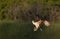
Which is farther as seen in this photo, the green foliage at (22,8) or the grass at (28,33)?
the green foliage at (22,8)

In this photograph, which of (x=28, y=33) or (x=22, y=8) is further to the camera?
(x=22, y=8)

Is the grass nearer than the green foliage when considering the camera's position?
Yes

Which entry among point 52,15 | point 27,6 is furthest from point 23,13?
point 52,15

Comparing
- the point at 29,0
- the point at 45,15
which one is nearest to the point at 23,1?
the point at 29,0

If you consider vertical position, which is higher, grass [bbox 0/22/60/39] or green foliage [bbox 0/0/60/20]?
grass [bbox 0/22/60/39]

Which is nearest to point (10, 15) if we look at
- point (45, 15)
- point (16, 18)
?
point (16, 18)

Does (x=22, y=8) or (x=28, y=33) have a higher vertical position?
(x=28, y=33)

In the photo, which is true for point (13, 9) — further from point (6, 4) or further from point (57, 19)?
point (57, 19)

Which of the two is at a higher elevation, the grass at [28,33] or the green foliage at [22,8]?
the grass at [28,33]

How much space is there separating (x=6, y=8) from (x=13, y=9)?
27.1 inches

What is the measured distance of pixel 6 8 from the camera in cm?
2884

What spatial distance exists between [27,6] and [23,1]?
102 cm

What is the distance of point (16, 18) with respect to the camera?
28.5 m

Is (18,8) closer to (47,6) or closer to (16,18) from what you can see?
(16,18)
